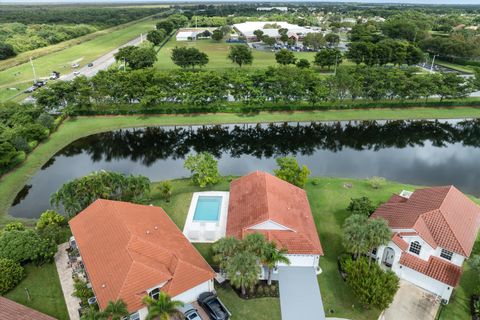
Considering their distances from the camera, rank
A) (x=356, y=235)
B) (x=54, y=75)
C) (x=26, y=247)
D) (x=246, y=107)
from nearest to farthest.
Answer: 1. (x=356, y=235)
2. (x=26, y=247)
3. (x=246, y=107)
4. (x=54, y=75)

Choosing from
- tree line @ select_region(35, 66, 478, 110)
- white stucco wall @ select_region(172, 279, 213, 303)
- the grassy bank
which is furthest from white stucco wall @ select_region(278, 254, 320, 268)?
tree line @ select_region(35, 66, 478, 110)

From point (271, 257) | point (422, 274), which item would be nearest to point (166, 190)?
point (271, 257)

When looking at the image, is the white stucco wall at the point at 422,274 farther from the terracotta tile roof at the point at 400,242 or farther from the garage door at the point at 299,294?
the garage door at the point at 299,294

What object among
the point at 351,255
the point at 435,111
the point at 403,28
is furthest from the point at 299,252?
the point at 403,28

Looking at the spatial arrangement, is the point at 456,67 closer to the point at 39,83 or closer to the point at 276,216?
the point at 276,216

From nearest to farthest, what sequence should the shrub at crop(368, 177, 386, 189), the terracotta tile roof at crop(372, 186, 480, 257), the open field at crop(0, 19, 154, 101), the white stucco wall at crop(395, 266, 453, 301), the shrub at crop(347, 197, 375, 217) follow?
1. the white stucco wall at crop(395, 266, 453, 301)
2. the terracotta tile roof at crop(372, 186, 480, 257)
3. the shrub at crop(347, 197, 375, 217)
4. the shrub at crop(368, 177, 386, 189)
5. the open field at crop(0, 19, 154, 101)

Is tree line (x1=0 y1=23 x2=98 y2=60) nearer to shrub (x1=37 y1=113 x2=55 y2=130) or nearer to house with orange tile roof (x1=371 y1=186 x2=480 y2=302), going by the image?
shrub (x1=37 y1=113 x2=55 y2=130)

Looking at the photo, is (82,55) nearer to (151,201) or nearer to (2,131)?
(2,131)
